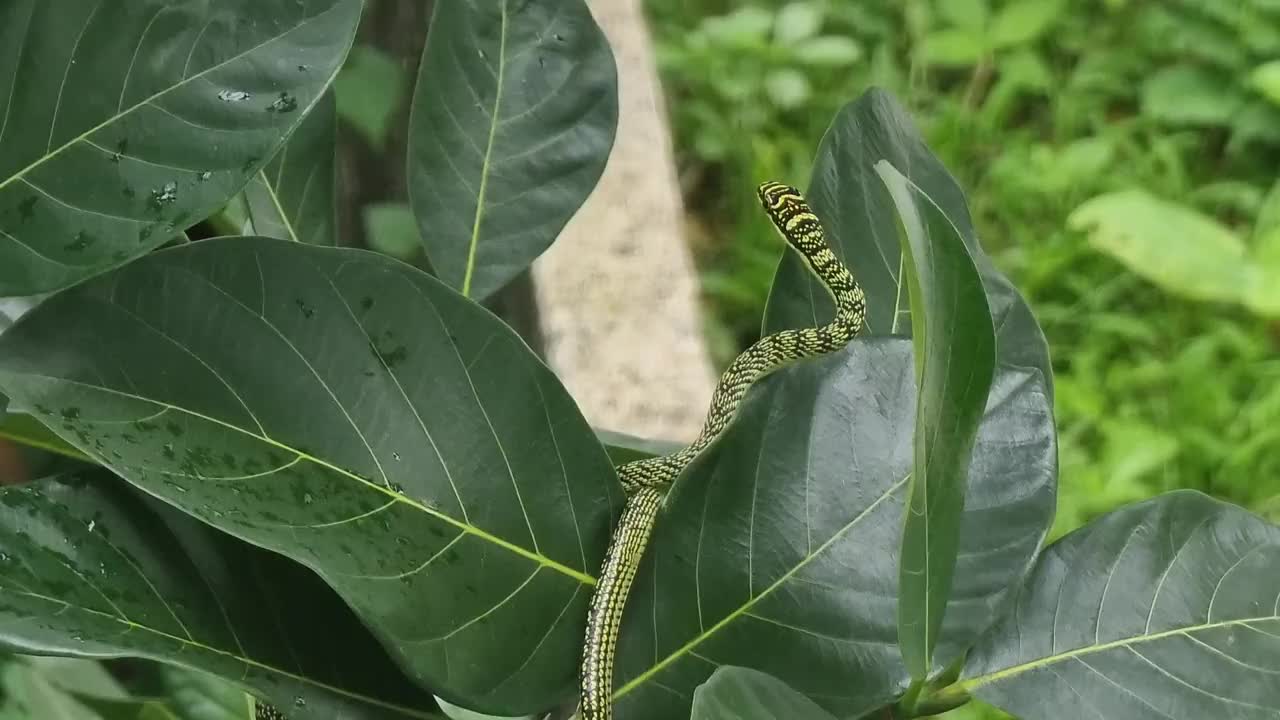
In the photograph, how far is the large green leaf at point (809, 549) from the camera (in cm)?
35

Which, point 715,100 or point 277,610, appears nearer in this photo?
point 277,610

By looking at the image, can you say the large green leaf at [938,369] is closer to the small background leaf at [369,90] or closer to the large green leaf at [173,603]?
the large green leaf at [173,603]

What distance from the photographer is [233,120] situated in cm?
32

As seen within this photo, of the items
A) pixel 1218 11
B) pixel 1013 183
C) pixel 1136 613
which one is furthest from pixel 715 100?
pixel 1136 613

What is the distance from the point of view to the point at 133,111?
0.31m

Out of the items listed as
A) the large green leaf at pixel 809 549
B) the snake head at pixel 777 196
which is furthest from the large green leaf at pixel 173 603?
the snake head at pixel 777 196

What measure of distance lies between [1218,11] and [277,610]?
6.46 feet

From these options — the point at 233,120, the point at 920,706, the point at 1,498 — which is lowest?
the point at 920,706

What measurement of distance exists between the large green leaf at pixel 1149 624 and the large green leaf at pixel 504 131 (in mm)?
269

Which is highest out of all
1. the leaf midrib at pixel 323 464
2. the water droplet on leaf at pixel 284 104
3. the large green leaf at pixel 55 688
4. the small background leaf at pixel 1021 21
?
the small background leaf at pixel 1021 21

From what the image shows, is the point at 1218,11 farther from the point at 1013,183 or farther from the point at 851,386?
the point at 851,386

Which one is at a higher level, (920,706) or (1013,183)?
(1013,183)

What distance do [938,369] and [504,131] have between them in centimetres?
29

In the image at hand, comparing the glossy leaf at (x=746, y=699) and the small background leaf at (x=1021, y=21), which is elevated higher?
the small background leaf at (x=1021, y=21)
